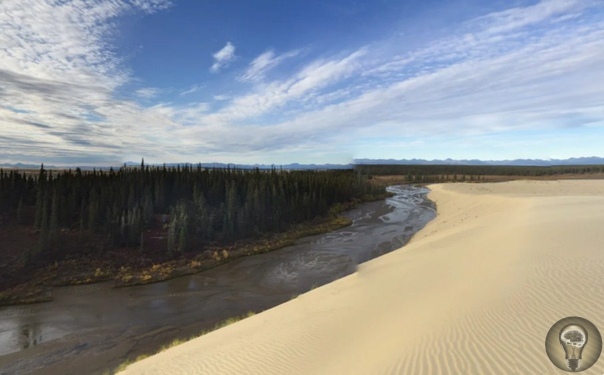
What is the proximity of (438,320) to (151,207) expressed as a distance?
39.3 metres

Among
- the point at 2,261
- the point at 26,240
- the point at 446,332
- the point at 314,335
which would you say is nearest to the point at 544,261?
the point at 446,332

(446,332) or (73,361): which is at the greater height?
(446,332)

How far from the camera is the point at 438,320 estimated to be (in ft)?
24.8

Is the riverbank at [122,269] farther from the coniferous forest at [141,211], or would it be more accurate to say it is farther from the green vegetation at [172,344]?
the green vegetation at [172,344]

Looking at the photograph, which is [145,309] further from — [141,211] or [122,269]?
[141,211]

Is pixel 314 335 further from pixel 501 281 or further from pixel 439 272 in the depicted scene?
pixel 439 272

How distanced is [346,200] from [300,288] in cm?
4860

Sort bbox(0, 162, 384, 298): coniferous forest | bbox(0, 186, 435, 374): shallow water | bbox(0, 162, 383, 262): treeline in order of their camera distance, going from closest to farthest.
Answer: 1. bbox(0, 186, 435, 374): shallow water
2. bbox(0, 162, 384, 298): coniferous forest
3. bbox(0, 162, 383, 262): treeline

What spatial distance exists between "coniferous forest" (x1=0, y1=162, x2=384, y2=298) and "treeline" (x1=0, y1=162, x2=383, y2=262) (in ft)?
0.27

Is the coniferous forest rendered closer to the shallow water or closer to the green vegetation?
the shallow water

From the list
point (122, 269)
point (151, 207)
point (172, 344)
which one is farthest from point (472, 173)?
point (172, 344)

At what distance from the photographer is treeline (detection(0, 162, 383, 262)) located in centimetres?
3120

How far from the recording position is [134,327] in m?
16.6

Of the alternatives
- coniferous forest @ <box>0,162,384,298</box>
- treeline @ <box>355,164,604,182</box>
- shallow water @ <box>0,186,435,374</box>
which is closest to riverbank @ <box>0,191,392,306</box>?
shallow water @ <box>0,186,435,374</box>
